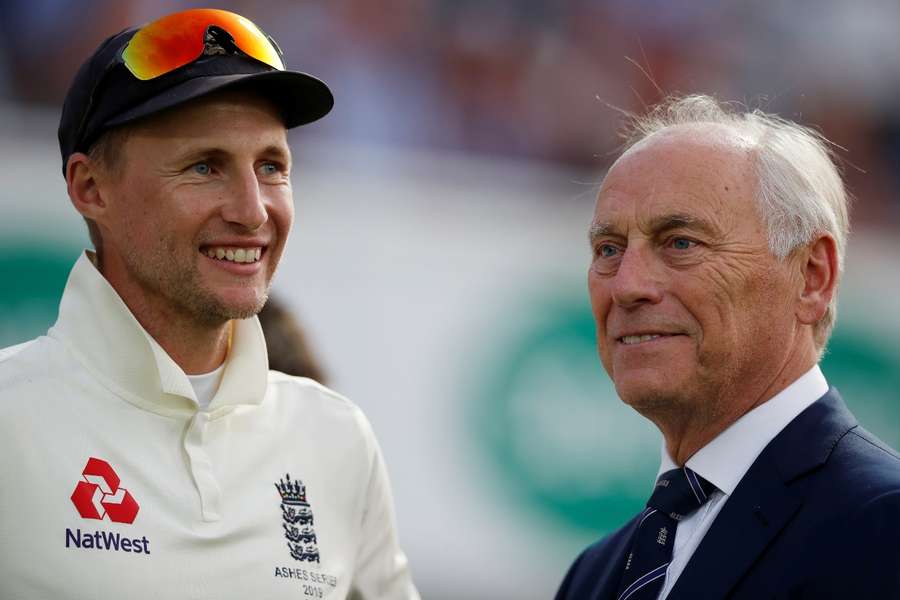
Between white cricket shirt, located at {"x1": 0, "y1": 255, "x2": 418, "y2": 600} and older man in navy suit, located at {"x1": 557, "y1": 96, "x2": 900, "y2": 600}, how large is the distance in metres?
0.67

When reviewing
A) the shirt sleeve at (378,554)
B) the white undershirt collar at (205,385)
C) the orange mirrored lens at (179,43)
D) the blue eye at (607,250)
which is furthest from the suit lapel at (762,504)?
the orange mirrored lens at (179,43)

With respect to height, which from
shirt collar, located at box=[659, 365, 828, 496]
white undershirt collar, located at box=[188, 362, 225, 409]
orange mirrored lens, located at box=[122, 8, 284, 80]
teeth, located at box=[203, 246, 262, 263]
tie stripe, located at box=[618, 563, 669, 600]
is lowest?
tie stripe, located at box=[618, 563, 669, 600]

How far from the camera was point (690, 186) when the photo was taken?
2.85m

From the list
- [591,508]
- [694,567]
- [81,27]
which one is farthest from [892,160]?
[694,567]

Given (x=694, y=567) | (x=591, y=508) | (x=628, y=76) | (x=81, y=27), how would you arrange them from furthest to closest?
(x=628, y=76)
(x=591, y=508)
(x=81, y=27)
(x=694, y=567)

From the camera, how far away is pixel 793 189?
9.32 feet

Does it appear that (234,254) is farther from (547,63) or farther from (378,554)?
(547,63)

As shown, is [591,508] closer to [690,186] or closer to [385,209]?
[385,209]

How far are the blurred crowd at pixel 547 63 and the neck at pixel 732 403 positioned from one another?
2847 mm

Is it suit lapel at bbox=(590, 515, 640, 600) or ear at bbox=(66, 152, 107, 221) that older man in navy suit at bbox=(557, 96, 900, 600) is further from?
ear at bbox=(66, 152, 107, 221)

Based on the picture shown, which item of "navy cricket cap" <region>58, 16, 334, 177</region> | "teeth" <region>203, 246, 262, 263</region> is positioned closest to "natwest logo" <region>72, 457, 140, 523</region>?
"teeth" <region>203, 246, 262, 263</region>

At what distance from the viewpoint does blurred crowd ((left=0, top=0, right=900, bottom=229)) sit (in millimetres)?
5797

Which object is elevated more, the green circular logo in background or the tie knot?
the green circular logo in background

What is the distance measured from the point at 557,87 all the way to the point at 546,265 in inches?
37.0
